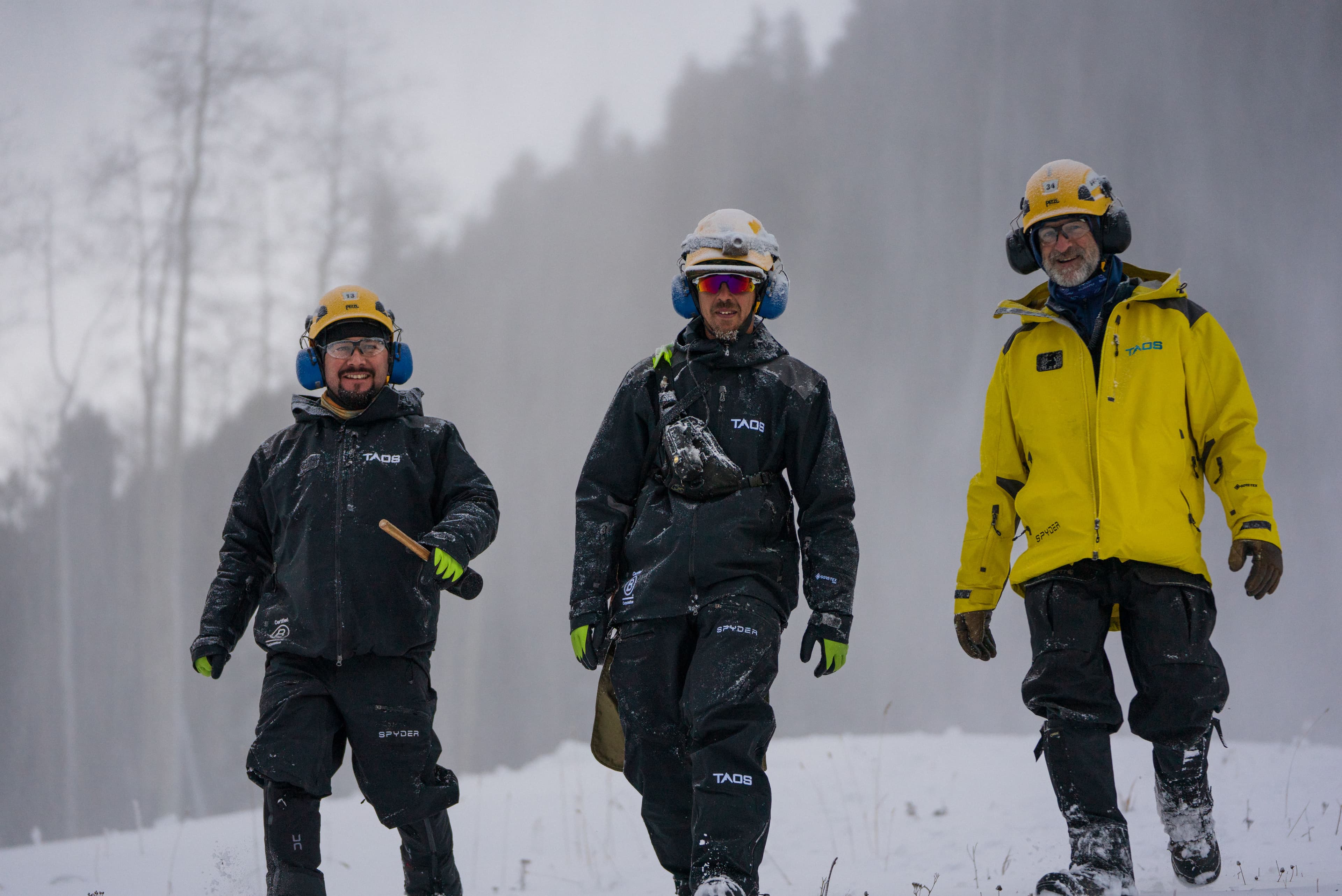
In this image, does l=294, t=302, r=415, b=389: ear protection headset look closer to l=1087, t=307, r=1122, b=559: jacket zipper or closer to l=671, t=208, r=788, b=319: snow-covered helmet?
l=671, t=208, r=788, b=319: snow-covered helmet

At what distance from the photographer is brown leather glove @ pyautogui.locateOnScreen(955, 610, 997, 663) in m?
3.35

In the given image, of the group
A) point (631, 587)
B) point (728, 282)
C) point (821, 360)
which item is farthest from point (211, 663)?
point (821, 360)

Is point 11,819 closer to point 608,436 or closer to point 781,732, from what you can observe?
point 781,732

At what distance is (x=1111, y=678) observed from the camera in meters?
3.11

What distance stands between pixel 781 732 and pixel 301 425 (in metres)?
17.9

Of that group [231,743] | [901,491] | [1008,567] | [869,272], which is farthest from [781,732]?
[1008,567]

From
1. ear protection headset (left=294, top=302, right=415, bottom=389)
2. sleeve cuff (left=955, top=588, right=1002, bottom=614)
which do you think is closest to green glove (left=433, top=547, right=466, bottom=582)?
ear protection headset (left=294, top=302, right=415, bottom=389)

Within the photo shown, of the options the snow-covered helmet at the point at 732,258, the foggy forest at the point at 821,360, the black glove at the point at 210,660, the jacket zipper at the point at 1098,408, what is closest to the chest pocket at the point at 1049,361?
the jacket zipper at the point at 1098,408

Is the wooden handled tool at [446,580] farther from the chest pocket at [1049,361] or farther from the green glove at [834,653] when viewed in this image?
the chest pocket at [1049,361]

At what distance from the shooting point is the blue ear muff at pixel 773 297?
11.1 ft

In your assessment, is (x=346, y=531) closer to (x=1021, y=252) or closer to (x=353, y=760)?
(x=353, y=760)

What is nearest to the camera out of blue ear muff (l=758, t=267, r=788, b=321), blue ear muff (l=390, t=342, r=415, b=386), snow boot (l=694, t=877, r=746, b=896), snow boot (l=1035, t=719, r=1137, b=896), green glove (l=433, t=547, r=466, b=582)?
snow boot (l=694, t=877, r=746, b=896)

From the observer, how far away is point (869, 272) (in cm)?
2348

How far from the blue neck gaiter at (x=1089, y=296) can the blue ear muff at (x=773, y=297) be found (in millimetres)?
854
